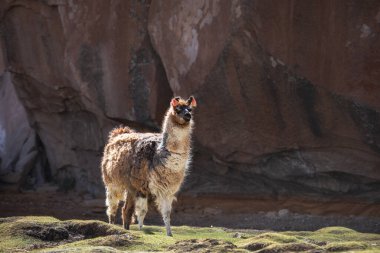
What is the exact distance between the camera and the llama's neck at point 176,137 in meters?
13.2

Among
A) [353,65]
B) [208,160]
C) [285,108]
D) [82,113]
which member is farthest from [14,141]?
[353,65]

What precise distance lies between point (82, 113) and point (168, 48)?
12.6 feet

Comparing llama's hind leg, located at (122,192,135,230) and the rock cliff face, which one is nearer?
llama's hind leg, located at (122,192,135,230)

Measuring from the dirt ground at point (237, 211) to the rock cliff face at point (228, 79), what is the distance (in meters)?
0.28

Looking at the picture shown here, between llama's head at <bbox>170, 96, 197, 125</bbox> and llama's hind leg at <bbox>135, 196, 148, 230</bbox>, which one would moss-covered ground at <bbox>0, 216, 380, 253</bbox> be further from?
llama's head at <bbox>170, 96, 197, 125</bbox>

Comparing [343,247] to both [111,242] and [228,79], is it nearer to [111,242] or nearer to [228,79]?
[111,242]

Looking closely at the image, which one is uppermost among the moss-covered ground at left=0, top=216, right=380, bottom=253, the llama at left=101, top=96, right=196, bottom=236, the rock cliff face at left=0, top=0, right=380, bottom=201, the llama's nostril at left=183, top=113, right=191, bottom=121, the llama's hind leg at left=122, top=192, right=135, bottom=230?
the rock cliff face at left=0, top=0, right=380, bottom=201

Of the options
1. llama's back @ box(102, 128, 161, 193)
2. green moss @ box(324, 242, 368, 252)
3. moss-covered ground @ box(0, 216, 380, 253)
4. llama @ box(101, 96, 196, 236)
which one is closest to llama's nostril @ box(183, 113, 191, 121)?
llama @ box(101, 96, 196, 236)

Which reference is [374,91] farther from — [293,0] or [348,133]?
[293,0]

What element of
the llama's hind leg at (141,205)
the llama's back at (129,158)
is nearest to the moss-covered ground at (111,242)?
the llama's hind leg at (141,205)

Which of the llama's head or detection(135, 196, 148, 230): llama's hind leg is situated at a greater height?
the llama's head

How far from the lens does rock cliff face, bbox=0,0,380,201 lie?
57.7ft

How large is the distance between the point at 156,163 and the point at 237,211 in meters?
6.72

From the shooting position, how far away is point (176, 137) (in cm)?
1321
